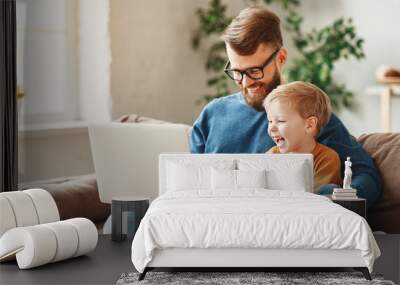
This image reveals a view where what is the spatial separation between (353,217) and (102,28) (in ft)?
10.2

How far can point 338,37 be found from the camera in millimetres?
6711

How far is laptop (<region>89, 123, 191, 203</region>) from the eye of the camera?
6258mm

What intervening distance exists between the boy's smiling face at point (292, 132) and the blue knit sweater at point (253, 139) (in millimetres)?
71

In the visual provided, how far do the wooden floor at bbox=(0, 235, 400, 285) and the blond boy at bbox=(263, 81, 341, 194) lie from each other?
737mm

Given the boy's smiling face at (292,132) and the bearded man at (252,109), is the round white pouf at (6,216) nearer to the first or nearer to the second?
the bearded man at (252,109)

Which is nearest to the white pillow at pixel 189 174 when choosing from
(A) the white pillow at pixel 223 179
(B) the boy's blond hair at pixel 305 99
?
(A) the white pillow at pixel 223 179

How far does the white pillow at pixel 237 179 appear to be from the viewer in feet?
18.5

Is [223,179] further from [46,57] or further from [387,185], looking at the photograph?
[46,57]

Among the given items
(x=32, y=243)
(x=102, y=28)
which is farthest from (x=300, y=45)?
(x=32, y=243)

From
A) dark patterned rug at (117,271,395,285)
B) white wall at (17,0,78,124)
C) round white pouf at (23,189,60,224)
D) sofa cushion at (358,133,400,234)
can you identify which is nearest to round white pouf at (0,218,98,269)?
round white pouf at (23,189,60,224)

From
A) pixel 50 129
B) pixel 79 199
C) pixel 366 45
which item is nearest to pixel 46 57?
pixel 50 129

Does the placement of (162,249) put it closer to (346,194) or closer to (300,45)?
(346,194)

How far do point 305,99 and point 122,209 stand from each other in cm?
164

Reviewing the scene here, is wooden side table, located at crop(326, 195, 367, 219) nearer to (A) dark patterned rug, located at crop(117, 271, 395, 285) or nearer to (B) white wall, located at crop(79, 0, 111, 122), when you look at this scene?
(A) dark patterned rug, located at crop(117, 271, 395, 285)
